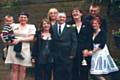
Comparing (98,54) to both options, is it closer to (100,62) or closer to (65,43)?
(100,62)

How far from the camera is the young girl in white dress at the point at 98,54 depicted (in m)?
10.5

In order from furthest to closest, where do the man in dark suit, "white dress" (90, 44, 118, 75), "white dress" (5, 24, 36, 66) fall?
"white dress" (5, 24, 36, 66), "white dress" (90, 44, 118, 75), the man in dark suit

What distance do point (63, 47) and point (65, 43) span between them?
0.30 ft

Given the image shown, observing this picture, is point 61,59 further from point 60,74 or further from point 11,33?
point 11,33

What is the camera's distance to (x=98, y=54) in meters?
10.5

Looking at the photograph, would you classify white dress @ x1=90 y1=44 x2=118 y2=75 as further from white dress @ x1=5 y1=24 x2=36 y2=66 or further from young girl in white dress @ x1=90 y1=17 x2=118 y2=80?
white dress @ x1=5 y1=24 x2=36 y2=66

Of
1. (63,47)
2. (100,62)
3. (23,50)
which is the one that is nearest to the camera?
(63,47)

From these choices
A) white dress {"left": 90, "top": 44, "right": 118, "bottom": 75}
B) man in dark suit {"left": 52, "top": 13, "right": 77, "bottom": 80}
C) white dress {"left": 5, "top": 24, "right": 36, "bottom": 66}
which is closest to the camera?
man in dark suit {"left": 52, "top": 13, "right": 77, "bottom": 80}


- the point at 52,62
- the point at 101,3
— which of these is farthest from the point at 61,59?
the point at 101,3

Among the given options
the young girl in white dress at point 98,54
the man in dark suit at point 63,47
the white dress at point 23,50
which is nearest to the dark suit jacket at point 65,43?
the man in dark suit at point 63,47

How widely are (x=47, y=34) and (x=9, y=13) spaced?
4.59 meters

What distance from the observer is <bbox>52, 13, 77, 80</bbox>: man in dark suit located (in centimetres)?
1040

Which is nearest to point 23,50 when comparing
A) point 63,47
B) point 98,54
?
point 63,47

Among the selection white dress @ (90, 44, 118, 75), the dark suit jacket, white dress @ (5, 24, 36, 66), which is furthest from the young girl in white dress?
white dress @ (5, 24, 36, 66)
